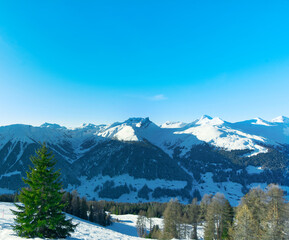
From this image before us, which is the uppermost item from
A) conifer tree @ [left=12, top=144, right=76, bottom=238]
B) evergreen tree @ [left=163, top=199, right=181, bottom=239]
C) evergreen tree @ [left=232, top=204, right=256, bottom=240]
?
conifer tree @ [left=12, top=144, right=76, bottom=238]

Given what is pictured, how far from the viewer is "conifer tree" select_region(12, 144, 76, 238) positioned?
63.6ft

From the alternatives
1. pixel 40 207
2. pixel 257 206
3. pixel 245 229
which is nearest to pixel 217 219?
pixel 257 206

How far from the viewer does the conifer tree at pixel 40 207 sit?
19.4m

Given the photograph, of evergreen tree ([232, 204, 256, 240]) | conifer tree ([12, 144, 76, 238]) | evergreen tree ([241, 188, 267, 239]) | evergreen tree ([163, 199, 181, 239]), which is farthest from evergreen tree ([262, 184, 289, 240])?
conifer tree ([12, 144, 76, 238])

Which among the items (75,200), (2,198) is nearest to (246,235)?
(75,200)

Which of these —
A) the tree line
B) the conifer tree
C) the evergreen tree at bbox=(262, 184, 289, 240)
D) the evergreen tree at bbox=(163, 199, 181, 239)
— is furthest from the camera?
the evergreen tree at bbox=(163, 199, 181, 239)

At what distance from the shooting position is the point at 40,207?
20422 millimetres

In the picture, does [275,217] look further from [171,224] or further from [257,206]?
[171,224]

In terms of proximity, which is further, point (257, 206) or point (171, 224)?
point (171, 224)

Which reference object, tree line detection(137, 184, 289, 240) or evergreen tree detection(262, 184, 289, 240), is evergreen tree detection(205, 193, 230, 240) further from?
evergreen tree detection(262, 184, 289, 240)

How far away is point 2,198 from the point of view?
90.6m

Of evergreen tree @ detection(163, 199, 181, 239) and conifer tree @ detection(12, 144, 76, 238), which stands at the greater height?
conifer tree @ detection(12, 144, 76, 238)

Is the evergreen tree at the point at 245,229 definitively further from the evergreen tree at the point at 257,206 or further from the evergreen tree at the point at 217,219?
the evergreen tree at the point at 217,219

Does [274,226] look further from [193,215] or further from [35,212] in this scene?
[193,215]
